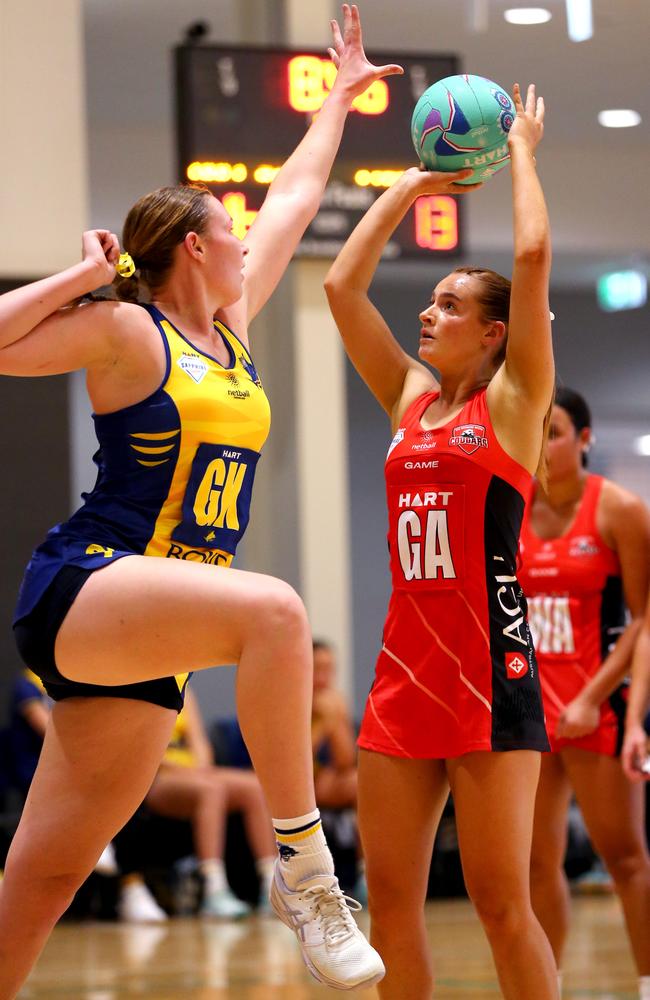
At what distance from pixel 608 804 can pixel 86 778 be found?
1985mm

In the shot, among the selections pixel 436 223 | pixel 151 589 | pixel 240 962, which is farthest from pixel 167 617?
pixel 436 223

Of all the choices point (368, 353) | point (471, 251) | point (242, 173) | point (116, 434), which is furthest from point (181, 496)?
point (471, 251)

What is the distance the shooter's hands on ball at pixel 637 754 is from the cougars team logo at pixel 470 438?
4.34ft

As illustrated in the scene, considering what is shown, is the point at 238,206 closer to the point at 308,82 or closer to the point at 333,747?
the point at 308,82

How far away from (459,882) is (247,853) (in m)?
1.20

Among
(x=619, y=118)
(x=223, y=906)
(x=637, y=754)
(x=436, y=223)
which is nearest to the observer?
(x=637, y=754)

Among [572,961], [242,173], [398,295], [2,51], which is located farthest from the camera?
[398,295]

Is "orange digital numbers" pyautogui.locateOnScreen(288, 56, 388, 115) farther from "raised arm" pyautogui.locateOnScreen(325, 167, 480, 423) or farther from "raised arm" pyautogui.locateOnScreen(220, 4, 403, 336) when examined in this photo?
"raised arm" pyautogui.locateOnScreen(325, 167, 480, 423)

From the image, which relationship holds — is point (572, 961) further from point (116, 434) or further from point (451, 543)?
point (116, 434)

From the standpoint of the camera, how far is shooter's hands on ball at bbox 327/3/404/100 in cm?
350

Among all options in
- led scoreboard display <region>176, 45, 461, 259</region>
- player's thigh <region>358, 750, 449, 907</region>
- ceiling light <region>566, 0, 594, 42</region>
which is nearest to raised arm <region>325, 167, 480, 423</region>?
player's thigh <region>358, 750, 449, 907</region>

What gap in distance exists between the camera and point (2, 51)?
7.96 meters

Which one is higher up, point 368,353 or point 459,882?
point 368,353

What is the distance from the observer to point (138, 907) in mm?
7727
